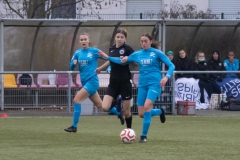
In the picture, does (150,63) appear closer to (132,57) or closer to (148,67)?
(148,67)

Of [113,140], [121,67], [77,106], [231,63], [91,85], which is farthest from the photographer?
[231,63]

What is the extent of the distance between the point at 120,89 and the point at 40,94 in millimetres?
6306

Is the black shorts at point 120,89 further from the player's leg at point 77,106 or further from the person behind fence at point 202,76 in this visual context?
the person behind fence at point 202,76

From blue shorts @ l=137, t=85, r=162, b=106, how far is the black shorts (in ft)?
2.80

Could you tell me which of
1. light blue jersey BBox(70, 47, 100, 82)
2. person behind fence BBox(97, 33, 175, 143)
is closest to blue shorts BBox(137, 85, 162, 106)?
person behind fence BBox(97, 33, 175, 143)

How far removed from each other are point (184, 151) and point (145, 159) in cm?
120

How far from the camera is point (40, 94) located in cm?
1855

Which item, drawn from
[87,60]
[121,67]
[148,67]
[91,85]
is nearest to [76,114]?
[91,85]

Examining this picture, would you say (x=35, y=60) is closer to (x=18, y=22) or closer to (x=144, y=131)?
(x=18, y=22)

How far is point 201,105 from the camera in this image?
20.0m

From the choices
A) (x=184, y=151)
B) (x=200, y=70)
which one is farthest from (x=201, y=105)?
(x=184, y=151)

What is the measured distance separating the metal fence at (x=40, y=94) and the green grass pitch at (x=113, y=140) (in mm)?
1123

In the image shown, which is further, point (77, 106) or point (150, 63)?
point (77, 106)

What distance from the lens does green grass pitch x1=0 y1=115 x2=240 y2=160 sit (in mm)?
9320
